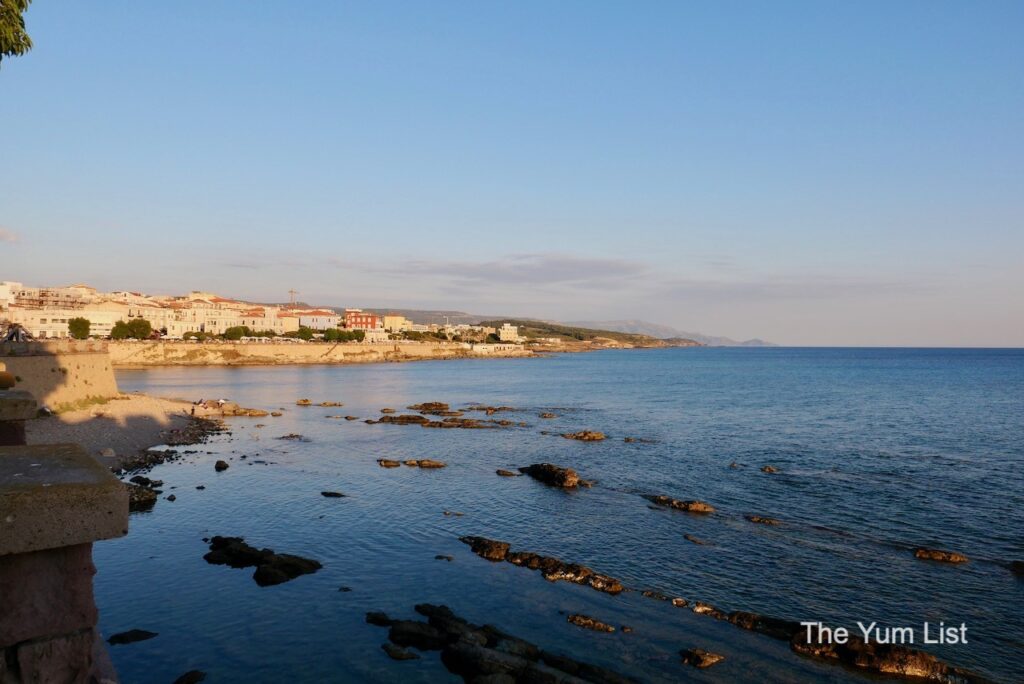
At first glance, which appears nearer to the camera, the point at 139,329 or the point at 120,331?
the point at 120,331

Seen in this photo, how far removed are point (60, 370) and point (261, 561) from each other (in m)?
35.3

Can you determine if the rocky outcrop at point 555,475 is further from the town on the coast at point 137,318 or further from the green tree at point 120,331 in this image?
the green tree at point 120,331

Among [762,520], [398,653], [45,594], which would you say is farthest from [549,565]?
[45,594]

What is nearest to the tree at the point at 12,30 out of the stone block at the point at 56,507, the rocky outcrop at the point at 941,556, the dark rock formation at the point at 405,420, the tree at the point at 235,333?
the stone block at the point at 56,507

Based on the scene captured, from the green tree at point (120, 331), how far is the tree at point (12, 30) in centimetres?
14018

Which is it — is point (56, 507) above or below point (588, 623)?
above

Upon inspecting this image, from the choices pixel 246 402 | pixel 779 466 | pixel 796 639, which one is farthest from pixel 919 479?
pixel 246 402

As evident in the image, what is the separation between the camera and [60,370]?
46438 mm

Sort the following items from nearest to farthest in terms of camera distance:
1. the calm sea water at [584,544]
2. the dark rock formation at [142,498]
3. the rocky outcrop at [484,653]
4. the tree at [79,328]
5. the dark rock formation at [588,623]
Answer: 1. the rocky outcrop at [484,653]
2. the calm sea water at [584,544]
3. the dark rock formation at [588,623]
4. the dark rock formation at [142,498]
5. the tree at [79,328]

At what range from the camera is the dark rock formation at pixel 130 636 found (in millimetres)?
15914

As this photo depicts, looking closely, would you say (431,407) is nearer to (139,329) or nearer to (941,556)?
(941,556)

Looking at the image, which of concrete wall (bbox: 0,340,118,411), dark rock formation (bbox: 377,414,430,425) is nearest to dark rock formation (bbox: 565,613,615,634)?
concrete wall (bbox: 0,340,118,411)

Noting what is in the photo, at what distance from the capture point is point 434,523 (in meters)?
27.1

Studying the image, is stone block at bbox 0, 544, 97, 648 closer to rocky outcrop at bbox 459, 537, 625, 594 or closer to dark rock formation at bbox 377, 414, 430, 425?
rocky outcrop at bbox 459, 537, 625, 594
